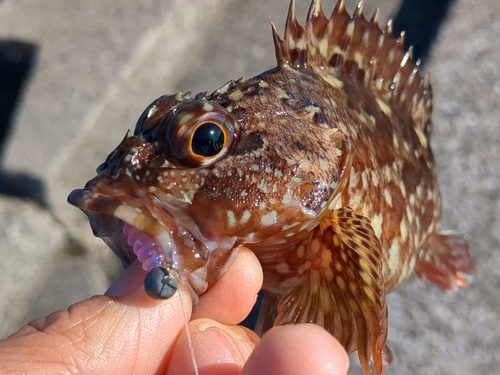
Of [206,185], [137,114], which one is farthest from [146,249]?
[137,114]

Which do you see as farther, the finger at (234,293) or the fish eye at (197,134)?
the finger at (234,293)

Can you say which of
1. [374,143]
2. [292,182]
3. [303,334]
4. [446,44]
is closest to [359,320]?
[303,334]

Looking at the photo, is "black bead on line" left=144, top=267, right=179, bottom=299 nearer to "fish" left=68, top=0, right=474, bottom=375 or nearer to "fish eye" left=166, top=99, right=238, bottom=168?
"fish" left=68, top=0, right=474, bottom=375

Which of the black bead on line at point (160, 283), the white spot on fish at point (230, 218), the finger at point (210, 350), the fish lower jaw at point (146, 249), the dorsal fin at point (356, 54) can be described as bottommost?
the finger at point (210, 350)

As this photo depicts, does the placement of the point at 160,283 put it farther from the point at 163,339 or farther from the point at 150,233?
the point at 163,339

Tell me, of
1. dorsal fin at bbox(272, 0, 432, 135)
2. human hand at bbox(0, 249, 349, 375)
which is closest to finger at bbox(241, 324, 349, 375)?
human hand at bbox(0, 249, 349, 375)

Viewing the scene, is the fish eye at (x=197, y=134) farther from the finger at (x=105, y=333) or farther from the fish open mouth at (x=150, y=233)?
the finger at (x=105, y=333)

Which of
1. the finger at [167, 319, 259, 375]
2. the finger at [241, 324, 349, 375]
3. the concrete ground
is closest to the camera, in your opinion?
the finger at [241, 324, 349, 375]

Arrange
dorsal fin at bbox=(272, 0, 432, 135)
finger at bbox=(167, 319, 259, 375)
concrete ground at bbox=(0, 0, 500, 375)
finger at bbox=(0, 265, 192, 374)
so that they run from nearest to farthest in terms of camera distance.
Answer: finger at bbox=(0, 265, 192, 374), finger at bbox=(167, 319, 259, 375), dorsal fin at bbox=(272, 0, 432, 135), concrete ground at bbox=(0, 0, 500, 375)

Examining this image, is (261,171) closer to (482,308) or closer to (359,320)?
(359,320)

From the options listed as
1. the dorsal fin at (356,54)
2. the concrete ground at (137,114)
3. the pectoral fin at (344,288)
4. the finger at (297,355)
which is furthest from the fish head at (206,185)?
the concrete ground at (137,114)
